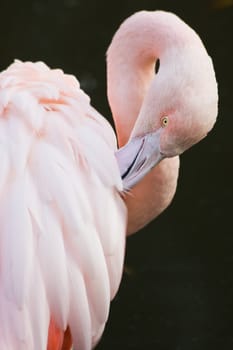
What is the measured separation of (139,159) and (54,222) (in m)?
0.43

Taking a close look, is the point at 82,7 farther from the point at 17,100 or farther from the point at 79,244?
the point at 79,244

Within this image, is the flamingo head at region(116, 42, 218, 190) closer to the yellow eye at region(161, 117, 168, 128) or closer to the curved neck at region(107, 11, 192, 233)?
the yellow eye at region(161, 117, 168, 128)

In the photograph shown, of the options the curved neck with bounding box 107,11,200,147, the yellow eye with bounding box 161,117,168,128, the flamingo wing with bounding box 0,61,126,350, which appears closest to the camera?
the flamingo wing with bounding box 0,61,126,350

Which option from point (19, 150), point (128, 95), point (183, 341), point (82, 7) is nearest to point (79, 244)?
point (19, 150)

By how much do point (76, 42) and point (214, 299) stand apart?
234cm

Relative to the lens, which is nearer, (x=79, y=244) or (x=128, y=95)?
(x=79, y=244)

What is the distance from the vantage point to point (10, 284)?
8.38 ft

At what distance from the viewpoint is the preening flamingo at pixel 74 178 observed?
8.49 feet

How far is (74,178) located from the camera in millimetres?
2736

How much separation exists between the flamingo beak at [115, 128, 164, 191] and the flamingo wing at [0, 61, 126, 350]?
0.06 m

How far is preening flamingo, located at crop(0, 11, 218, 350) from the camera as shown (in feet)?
8.49

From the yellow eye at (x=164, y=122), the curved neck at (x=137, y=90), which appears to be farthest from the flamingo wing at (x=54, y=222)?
the curved neck at (x=137, y=90)

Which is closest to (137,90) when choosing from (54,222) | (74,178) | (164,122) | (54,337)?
(164,122)

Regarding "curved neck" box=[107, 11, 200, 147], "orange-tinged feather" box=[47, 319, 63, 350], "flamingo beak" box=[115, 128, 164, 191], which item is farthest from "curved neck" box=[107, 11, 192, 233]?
"orange-tinged feather" box=[47, 319, 63, 350]
